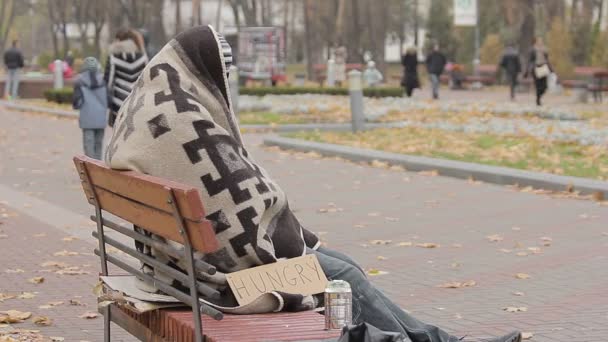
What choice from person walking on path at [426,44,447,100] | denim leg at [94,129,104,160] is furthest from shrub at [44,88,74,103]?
denim leg at [94,129,104,160]

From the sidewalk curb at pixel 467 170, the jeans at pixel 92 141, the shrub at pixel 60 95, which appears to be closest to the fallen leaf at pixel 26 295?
the sidewalk curb at pixel 467 170

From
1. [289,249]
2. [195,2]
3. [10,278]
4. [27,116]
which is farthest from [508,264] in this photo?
[195,2]

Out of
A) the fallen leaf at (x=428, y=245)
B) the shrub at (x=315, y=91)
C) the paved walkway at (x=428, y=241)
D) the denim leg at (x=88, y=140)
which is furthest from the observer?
the shrub at (x=315, y=91)

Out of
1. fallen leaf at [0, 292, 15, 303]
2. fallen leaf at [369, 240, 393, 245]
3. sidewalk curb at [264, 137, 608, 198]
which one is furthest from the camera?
sidewalk curb at [264, 137, 608, 198]

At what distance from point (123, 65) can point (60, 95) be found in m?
22.0

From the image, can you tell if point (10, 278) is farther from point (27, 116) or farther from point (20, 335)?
point (27, 116)

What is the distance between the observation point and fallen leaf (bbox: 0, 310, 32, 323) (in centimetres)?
686

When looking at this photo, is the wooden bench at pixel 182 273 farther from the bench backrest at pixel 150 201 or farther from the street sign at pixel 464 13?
the street sign at pixel 464 13

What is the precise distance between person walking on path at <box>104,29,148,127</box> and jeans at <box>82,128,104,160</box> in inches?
18.5

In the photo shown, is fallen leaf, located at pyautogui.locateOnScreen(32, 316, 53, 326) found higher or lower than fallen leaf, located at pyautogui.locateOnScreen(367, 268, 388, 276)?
higher

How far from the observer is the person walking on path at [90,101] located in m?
14.2

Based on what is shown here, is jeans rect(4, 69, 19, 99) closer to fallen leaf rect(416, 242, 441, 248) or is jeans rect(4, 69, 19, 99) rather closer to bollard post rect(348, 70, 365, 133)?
bollard post rect(348, 70, 365, 133)

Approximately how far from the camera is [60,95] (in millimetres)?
35531

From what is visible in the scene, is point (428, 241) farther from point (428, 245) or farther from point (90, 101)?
point (90, 101)
